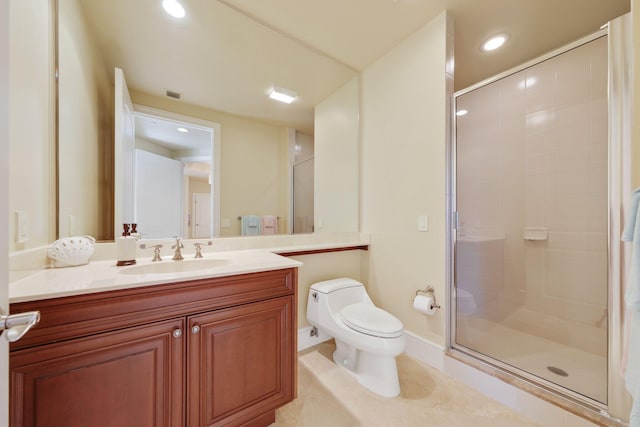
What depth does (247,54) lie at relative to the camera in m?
1.75

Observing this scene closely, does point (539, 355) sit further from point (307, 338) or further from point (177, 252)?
point (177, 252)

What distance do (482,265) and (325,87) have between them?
2000mm

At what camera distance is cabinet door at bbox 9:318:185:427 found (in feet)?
2.31

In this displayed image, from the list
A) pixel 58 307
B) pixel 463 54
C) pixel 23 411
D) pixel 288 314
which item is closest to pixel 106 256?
pixel 58 307

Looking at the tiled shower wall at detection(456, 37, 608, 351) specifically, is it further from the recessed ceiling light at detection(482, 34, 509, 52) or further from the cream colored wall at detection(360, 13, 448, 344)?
the recessed ceiling light at detection(482, 34, 509, 52)

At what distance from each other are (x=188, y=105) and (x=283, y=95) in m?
0.74

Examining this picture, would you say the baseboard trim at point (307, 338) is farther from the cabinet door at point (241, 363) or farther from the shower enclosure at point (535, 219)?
the shower enclosure at point (535, 219)

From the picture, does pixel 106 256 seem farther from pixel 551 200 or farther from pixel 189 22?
pixel 551 200

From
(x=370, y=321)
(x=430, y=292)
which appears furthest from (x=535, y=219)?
(x=370, y=321)

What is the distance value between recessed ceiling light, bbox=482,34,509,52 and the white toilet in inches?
89.3

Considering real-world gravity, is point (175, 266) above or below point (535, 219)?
below

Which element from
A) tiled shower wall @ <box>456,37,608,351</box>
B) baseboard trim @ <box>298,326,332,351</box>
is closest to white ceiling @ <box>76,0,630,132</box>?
tiled shower wall @ <box>456,37,608,351</box>

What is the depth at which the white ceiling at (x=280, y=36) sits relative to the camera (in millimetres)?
1391

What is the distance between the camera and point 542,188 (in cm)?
175
